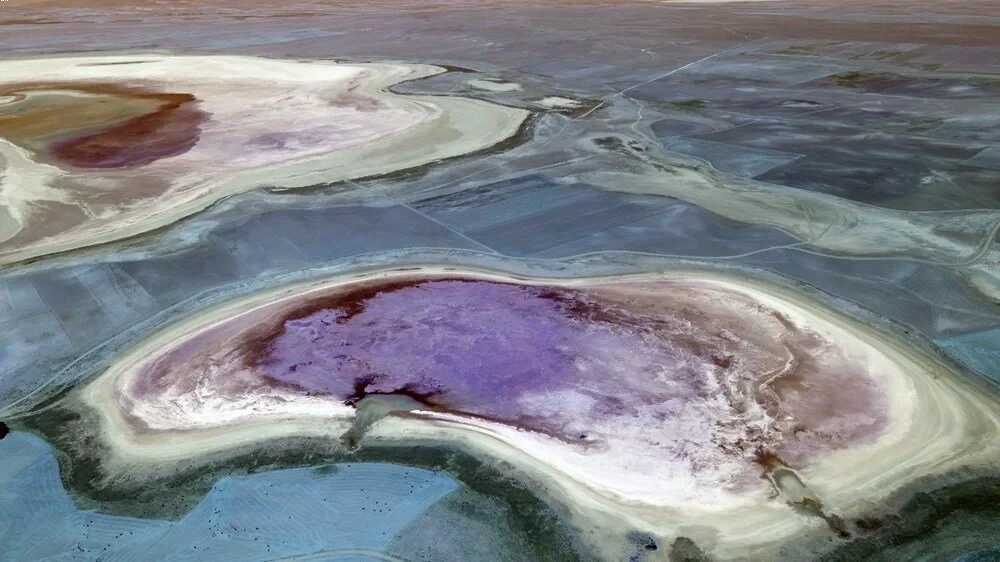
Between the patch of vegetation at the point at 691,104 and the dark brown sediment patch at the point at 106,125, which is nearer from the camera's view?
the dark brown sediment patch at the point at 106,125

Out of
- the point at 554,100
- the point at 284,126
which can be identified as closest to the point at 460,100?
the point at 554,100

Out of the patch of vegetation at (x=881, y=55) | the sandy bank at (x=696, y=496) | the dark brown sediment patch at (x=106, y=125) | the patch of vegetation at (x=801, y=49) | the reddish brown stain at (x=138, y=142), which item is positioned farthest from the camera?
the patch of vegetation at (x=801, y=49)

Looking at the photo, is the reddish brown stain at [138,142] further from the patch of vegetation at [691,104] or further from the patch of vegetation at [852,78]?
the patch of vegetation at [852,78]

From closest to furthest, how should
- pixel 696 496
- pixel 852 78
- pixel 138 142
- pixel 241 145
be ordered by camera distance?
1. pixel 696 496
2. pixel 241 145
3. pixel 138 142
4. pixel 852 78

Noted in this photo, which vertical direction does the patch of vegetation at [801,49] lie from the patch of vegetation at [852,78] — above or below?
above

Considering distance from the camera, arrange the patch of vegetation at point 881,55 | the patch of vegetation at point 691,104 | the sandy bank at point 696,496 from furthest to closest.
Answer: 1. the patch of vegetation at point 881,55
2. the patch of vegetation at point 691,104
3. the sandy bank at point 696,496

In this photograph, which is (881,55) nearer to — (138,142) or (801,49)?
(801,49)

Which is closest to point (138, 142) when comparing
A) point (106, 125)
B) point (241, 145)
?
point (106, 125)

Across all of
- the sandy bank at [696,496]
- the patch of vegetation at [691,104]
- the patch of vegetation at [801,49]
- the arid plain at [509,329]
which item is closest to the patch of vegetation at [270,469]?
the arid plain at [509,329]

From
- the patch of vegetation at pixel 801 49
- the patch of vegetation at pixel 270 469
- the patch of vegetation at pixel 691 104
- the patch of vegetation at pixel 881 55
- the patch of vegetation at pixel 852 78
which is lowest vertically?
the patch of vegetation at pixel 270 469
